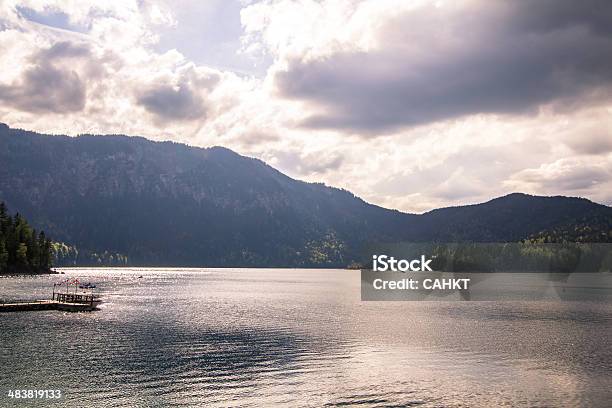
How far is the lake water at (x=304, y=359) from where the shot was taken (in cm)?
5422

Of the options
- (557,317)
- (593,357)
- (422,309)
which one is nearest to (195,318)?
(422,309)

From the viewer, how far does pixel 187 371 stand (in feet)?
209

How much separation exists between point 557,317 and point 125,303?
394 feet

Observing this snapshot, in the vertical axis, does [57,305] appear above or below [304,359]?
above

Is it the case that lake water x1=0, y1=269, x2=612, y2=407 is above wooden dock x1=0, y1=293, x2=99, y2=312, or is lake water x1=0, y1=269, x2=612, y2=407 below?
below

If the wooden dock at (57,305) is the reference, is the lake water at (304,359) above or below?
below

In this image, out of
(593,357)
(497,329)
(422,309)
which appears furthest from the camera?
(422,309)

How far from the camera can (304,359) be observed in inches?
2857

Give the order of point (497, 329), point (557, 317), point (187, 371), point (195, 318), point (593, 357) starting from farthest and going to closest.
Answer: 1. point (557, 317)
2. point (195, 318)
3. point (497, 329)
4. point (593, 357)
5. point (187, 371)

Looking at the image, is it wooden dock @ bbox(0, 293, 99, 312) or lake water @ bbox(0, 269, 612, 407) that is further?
wooden dock @ bbox(0, 293, 99, 312)

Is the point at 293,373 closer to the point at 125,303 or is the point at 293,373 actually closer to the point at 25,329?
the point at 25,329

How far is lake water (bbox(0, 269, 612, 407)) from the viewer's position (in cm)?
5422

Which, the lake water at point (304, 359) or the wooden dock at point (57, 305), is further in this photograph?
the wooden dock at point (57, 305)

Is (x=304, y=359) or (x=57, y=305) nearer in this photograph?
(x=304, y=359)
